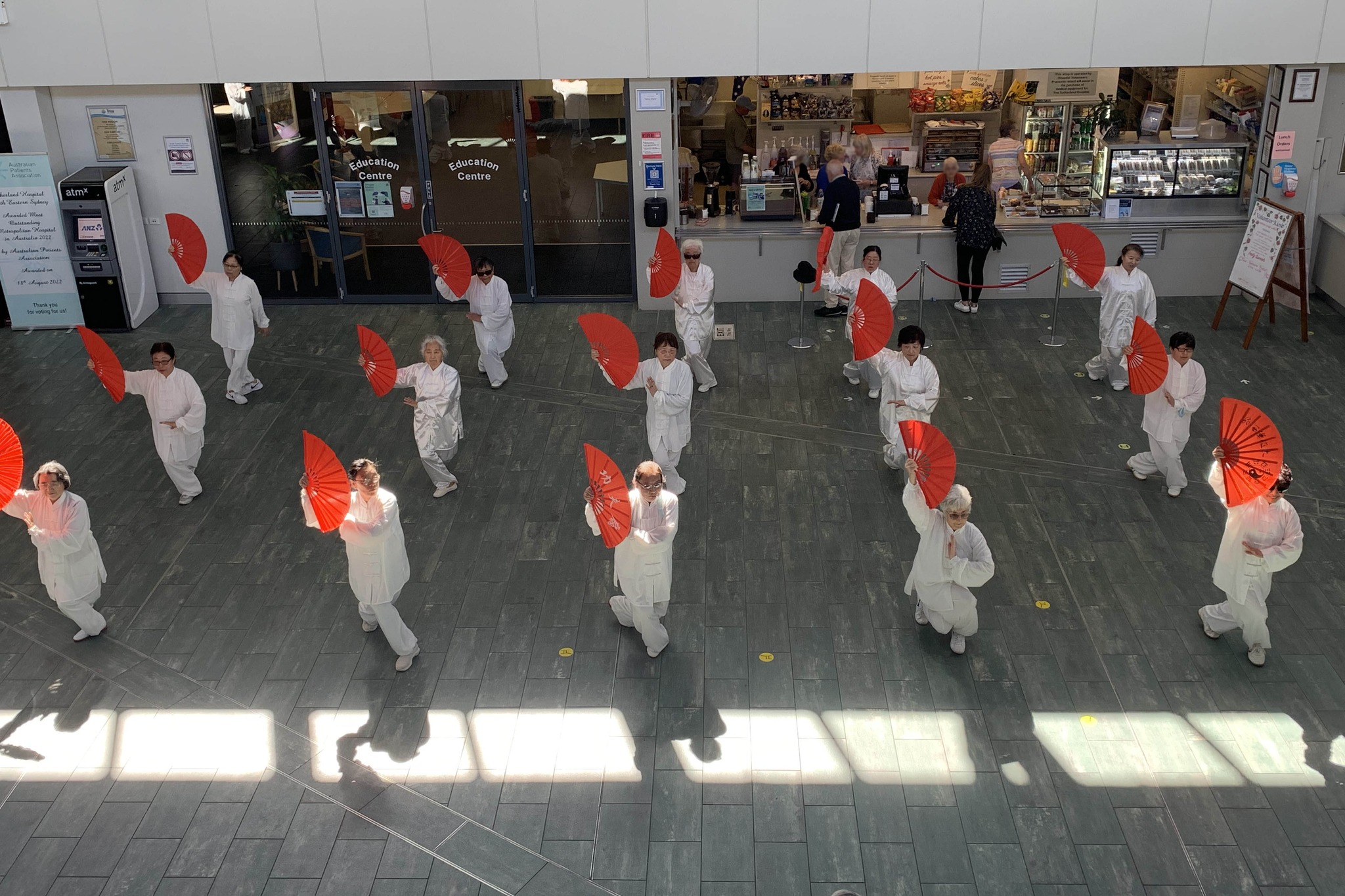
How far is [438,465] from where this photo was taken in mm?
9414

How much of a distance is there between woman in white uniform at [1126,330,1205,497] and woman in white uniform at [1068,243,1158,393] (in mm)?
1760

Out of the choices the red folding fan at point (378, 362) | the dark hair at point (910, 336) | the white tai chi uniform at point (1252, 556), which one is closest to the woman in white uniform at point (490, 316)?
the red folding fan at point (378, 362)

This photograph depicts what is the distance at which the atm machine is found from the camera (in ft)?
40.6

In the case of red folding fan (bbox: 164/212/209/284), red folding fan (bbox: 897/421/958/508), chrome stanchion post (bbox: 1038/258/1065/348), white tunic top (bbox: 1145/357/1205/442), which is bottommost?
chrome stanchion post (bbox: 1038/258/1065/348)

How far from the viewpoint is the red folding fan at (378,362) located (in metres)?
8.56

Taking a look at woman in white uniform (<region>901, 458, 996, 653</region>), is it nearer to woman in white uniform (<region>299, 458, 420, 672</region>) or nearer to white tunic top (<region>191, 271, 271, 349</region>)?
woman in white uniform (<region>299, 458, 420, 672</region>)

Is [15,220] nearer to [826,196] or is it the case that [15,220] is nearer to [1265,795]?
[826,196]

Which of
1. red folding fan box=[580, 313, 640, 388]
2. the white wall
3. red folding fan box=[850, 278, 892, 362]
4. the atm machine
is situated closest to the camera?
red folding fan box=[580, 313, 640, 388]

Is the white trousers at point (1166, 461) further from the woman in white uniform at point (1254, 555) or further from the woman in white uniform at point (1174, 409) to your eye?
the woman in white uniform at point (1254, 555)

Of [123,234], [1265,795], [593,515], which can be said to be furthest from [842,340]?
[123,234]

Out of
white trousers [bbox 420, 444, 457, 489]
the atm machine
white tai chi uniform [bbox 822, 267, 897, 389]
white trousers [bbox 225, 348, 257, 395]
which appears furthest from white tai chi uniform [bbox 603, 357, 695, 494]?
the atm machine

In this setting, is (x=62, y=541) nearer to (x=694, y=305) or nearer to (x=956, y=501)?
(x=956, y=501)

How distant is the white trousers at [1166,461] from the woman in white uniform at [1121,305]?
5.23ft

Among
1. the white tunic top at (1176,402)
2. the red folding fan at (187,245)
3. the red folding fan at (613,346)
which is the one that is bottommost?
the white tunic top at (1176,402)
